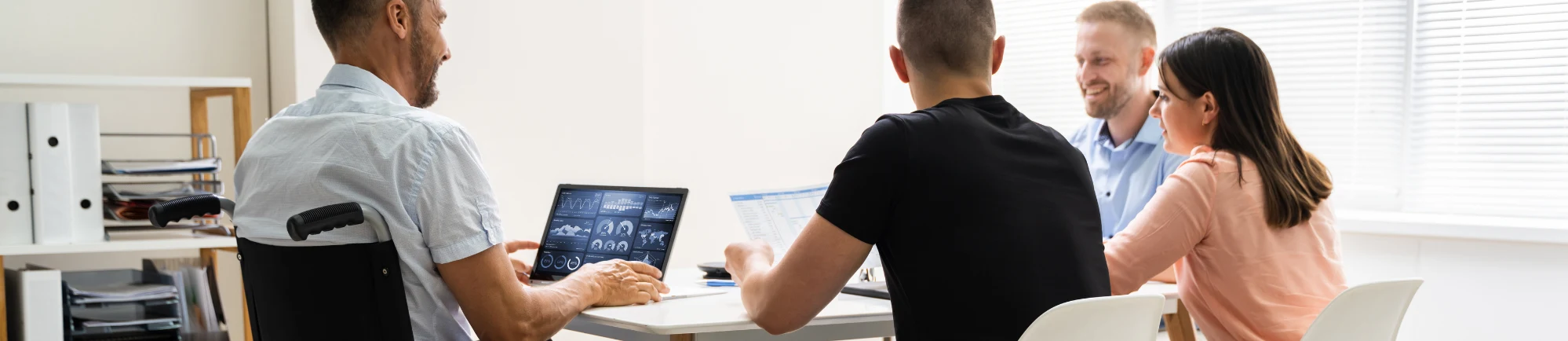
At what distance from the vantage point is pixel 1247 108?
1930 mm

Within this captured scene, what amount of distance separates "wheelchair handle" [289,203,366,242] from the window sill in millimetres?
2663

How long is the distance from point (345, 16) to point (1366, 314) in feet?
5.31

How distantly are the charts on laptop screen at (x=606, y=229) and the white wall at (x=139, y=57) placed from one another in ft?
4.23

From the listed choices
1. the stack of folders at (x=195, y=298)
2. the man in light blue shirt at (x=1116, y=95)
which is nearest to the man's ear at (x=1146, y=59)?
the man in light blue shirt at (x=1116, y=95)

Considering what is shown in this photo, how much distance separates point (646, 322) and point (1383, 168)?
2.85m

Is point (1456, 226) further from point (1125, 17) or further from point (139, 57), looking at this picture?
point (139, 57)

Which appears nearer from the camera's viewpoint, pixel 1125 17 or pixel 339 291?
pixel 339 291

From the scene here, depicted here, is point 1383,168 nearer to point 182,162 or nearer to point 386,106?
point 386,106

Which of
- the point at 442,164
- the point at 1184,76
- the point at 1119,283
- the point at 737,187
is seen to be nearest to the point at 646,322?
the point at 442,164

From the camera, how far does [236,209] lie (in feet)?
5.41

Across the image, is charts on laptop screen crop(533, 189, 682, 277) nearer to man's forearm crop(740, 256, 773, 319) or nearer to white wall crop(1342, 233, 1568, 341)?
man's forearm crop(740, 256, 773, 319)

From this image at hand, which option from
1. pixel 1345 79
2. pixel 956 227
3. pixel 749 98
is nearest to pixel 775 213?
pixel 956 227

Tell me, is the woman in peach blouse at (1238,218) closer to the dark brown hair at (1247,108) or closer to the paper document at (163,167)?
the dark brown hair at (1247,108)

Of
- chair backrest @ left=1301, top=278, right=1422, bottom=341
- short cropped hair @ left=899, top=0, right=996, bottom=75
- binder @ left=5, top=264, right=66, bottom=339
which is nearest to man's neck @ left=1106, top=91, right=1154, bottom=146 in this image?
chair backrest @ left=1301, top=278, right=1422, bottom=341
